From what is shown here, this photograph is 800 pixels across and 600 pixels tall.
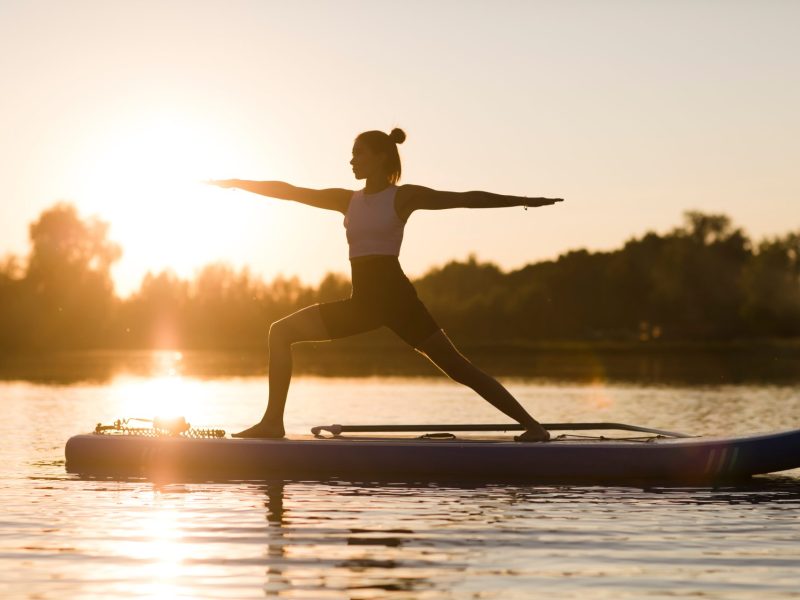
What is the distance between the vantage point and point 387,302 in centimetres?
1206

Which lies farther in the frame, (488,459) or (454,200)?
(488,459)

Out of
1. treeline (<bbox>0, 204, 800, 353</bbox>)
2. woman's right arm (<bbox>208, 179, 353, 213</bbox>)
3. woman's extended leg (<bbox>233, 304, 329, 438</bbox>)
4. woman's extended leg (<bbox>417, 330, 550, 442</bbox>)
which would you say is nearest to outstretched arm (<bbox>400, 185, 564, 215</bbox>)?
woman's right arm (<bbox>208, 179, 353, 213</bbox>)

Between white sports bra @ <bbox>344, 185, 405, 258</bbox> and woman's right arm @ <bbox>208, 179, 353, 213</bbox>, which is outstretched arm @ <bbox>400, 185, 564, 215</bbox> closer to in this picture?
white sports bra @ <bbox>344, 185, 405, 258</bbox>

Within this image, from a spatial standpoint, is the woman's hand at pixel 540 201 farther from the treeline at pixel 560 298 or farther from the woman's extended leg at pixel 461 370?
the treeline at pixel 560 298

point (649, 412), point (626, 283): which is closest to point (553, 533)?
point (649, 412)

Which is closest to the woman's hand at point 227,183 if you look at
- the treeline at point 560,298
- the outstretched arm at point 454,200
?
the outstretched arm at point 454,200

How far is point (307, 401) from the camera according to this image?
106 feet

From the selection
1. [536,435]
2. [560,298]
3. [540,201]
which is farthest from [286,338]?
[560,298]

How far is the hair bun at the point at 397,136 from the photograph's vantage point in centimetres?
1223

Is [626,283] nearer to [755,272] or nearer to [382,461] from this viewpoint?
[755,272]

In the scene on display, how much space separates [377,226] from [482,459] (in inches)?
89.4

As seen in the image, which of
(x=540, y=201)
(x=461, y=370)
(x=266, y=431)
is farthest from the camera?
(x=266, y=431)

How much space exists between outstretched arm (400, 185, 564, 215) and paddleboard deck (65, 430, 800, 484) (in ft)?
7.19

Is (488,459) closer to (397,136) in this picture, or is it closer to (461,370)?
(461,370)
